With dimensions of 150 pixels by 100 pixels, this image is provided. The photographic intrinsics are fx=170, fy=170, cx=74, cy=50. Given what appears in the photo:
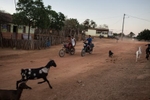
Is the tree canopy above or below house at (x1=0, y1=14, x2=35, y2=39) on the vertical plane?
above

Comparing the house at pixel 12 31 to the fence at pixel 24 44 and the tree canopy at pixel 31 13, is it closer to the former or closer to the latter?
the fence at pixel 24 44

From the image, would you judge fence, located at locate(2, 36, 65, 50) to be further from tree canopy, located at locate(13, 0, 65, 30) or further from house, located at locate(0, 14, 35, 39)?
house, located at locate(0, 14, 35, 39)

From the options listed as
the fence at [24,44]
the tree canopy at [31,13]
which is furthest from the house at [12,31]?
the tree canopy at [31,13]

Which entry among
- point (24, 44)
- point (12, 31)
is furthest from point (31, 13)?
point (12, 31)

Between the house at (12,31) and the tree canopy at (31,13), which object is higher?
the tree canopy at (31,13)

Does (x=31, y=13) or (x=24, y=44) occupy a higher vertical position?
(x=31, y=13)

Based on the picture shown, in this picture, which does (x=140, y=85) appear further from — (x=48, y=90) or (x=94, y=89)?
(x=48, y=90)

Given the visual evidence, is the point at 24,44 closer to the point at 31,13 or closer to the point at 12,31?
the point at 31,13

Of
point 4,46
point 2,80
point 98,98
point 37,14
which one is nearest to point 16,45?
point 4,46

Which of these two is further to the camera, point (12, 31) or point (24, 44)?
point (12, 31)

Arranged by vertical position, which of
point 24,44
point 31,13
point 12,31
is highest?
point 31,13

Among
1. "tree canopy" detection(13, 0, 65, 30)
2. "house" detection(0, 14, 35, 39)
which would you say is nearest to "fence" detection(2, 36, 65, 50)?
"tree canopy" detection(13, 0, 65, 30)

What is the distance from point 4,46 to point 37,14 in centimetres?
538

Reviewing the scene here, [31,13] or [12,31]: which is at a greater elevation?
[31,13]
